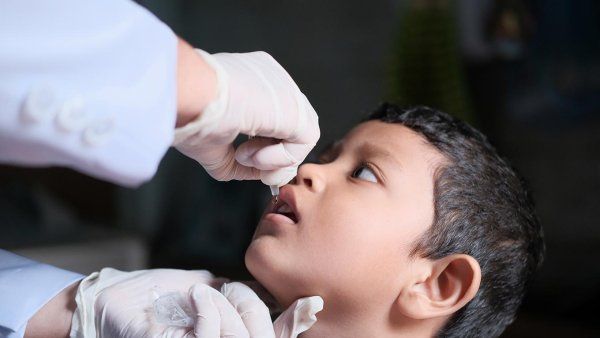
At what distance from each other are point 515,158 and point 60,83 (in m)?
2.78

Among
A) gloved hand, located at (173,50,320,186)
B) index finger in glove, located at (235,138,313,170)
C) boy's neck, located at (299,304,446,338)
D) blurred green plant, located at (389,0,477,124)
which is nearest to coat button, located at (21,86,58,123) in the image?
gloved hand, located at (173,50,320,186)

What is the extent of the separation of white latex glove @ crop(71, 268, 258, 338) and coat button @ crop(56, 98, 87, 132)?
346mm

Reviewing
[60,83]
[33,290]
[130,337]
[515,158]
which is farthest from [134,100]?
[515,158]

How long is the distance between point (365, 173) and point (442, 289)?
0.67ft

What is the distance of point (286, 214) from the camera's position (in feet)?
3.84

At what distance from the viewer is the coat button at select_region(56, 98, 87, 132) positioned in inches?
29.1

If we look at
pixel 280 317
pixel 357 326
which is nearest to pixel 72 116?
pixel 280 317

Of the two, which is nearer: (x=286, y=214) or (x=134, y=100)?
(x=134, y=100)

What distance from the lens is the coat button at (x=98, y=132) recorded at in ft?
2.47

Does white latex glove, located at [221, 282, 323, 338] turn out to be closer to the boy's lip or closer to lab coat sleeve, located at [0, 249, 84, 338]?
the boy's lip

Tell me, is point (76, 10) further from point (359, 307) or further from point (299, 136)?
point (359, 307)

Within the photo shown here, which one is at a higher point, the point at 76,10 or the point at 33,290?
the point at 76,10

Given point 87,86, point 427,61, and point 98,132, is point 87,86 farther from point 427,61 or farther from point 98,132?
point 427,61

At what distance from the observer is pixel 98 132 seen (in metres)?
0.76
